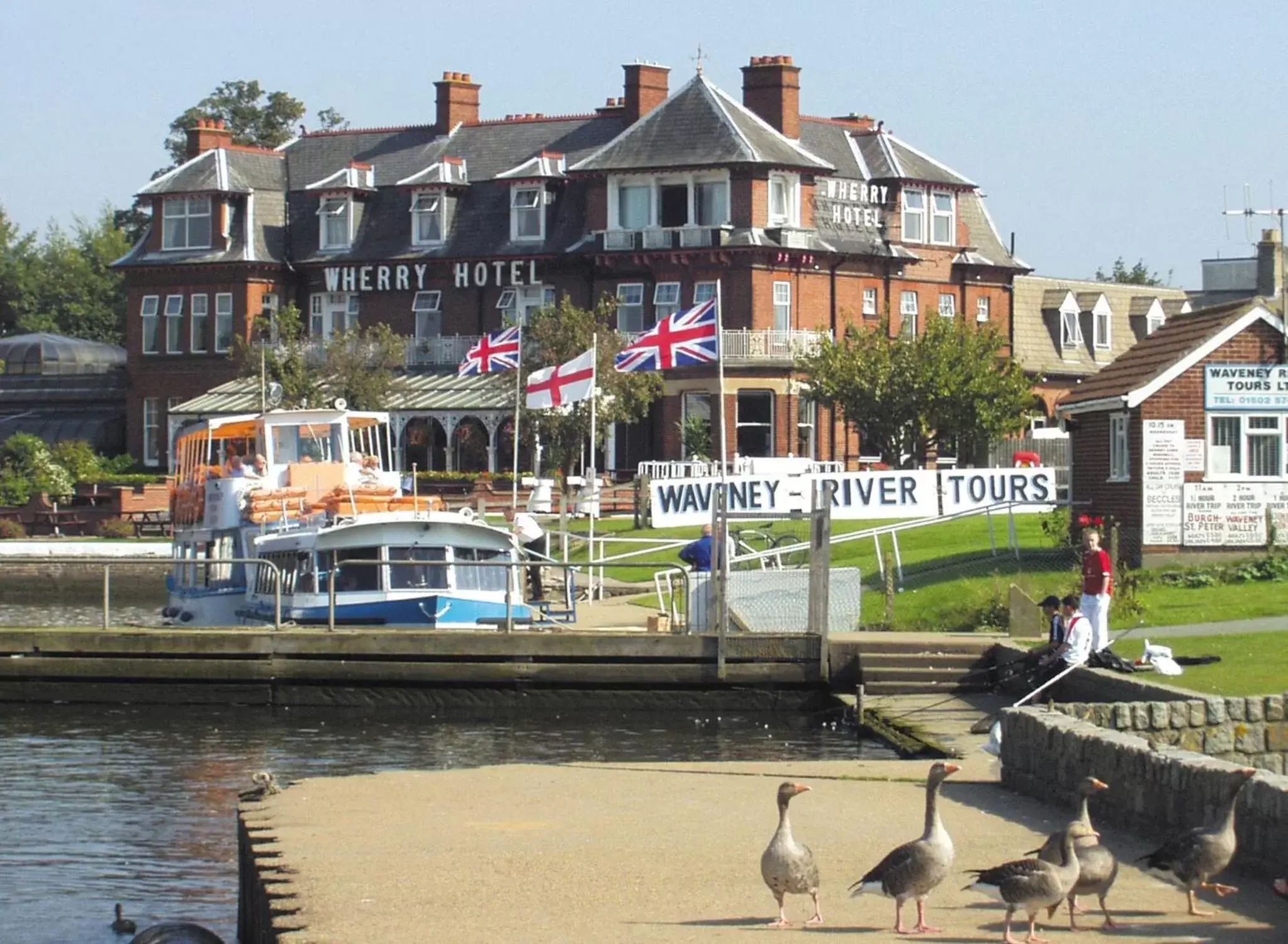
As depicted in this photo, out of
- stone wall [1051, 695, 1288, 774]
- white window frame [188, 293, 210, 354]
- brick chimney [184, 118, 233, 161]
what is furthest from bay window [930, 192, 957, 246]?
stone wall [1051, 695, 1288, 774]

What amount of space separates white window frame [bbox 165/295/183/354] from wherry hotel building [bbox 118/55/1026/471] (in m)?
0.09

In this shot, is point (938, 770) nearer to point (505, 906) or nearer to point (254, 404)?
point (505, 906)

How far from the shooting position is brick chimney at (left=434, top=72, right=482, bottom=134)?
70938 mm

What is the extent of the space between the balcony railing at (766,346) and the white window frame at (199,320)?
19353 millimetres

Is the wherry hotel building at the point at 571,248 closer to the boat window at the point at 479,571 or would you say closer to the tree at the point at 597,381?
the tree at the point at 597,381

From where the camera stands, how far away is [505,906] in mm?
12711

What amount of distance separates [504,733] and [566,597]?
575 centimetres

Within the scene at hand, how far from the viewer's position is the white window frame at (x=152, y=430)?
71688 mm

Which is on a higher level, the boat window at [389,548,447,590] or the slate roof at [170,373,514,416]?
the slate roof at [170,373,514,416]

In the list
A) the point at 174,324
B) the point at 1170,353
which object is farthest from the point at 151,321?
the point at 1170,353

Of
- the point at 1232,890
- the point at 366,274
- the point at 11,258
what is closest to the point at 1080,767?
the point at 1232,890

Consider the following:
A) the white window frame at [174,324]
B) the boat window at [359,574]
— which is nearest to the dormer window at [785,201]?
the white window frame at [174,324]

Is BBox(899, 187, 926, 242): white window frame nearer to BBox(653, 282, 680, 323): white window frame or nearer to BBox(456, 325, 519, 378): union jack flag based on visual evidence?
BBox(653, 282, 680, 323): white window frame

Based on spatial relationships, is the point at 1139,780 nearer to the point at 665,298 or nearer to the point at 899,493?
the point at 899,493
